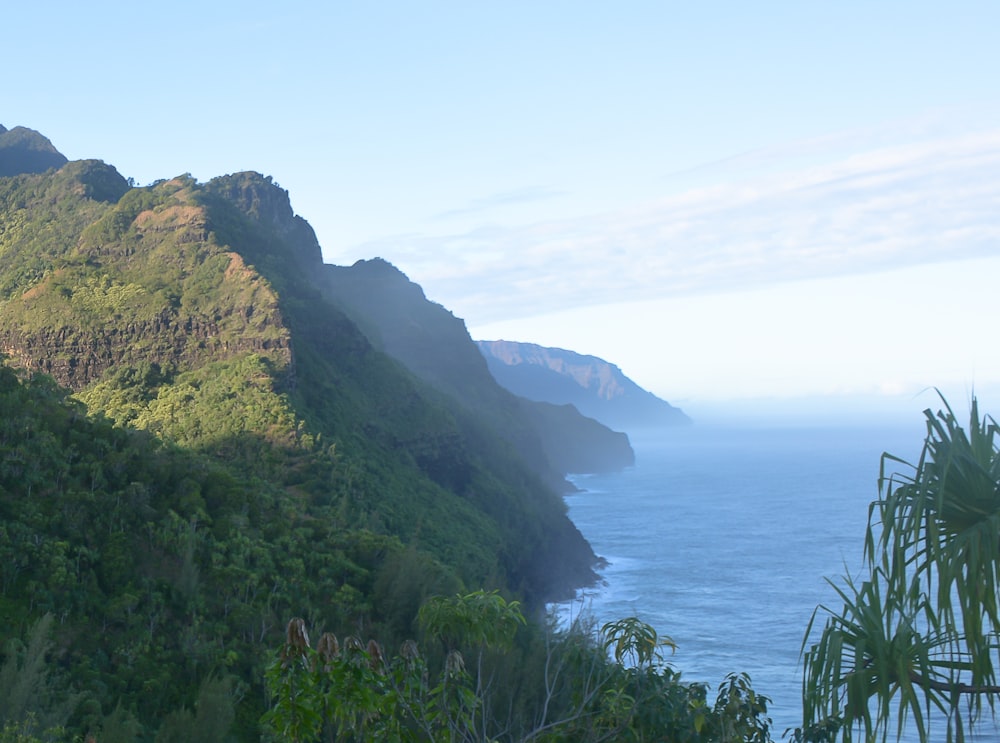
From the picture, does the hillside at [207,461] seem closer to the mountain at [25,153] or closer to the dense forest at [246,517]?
the dense forest at [246,517]

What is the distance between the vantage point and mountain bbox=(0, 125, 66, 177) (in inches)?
4400

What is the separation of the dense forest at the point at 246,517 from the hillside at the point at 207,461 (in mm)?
112

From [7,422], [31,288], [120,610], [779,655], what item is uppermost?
[31,288]

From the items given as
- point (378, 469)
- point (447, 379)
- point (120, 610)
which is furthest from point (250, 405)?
point (447, 379)

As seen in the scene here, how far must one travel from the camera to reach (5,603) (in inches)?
852

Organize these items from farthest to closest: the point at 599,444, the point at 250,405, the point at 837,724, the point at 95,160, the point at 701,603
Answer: the point at 599,444 < the point at 95,160 < the point at 701,603 < the point at 250,405 < the point at 837,724

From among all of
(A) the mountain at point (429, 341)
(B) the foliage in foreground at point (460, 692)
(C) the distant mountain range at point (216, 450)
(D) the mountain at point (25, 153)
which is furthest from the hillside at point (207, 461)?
(D) the mountain at point (25, 153)

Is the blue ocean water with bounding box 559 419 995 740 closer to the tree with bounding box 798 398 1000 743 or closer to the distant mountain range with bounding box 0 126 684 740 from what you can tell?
the distant mountain range with bounding box 0 126 684 740

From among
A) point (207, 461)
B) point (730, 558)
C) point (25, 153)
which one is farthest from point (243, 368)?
point (25, 153)

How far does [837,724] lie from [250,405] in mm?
45762

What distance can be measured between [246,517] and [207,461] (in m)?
6.93

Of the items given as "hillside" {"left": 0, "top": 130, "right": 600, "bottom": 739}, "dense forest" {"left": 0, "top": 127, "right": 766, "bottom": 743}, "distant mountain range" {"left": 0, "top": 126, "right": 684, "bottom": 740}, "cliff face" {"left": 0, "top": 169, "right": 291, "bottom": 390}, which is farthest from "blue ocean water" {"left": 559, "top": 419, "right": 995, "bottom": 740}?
"cliff face" {"left": 0, "top": 169, "right": 291, "bottom": 390}

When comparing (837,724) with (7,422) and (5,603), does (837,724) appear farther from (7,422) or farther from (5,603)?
(7,422)

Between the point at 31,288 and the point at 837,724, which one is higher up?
the point at 31,288
